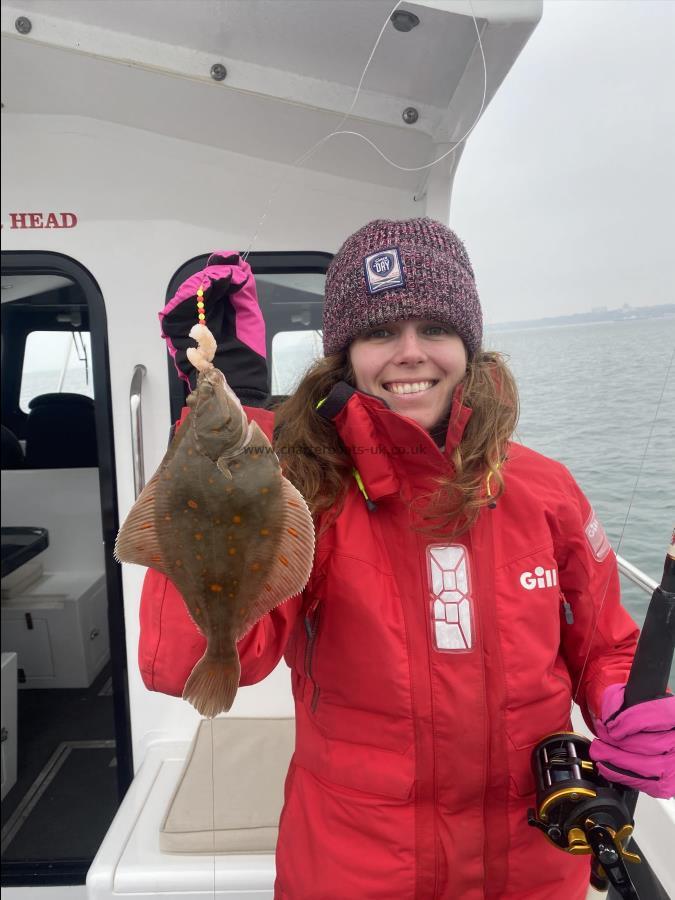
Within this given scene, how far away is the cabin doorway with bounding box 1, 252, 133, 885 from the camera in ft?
10.4

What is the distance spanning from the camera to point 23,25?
88.8 inches

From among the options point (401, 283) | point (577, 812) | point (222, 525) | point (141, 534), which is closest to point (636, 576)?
point (577, 812)

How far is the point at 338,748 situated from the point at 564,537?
2.71ft

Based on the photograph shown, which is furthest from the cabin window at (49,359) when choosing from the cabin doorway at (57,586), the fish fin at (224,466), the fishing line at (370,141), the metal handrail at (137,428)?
the fish fin at (224,466)

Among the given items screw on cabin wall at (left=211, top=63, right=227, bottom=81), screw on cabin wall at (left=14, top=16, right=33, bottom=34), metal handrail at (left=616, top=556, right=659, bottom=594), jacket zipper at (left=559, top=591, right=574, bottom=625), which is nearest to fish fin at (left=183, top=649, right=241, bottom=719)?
jacket zipper at (left=559, top=591, right=574, bottom=625)

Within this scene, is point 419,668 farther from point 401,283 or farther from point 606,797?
point 401,283

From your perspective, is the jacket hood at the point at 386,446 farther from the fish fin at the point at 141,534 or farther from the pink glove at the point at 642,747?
the pink glove at the point at 642,747

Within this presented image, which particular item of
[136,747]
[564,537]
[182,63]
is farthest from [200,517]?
[136,747]

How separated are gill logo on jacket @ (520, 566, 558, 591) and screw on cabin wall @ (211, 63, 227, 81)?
7.48ft

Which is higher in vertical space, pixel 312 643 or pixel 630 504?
pixel 630 504

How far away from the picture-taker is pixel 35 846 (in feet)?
10.6

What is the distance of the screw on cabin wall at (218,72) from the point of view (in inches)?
92.0

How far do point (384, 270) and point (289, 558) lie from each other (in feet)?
2.83

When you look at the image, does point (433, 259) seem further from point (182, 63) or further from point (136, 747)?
point (136, 747)
